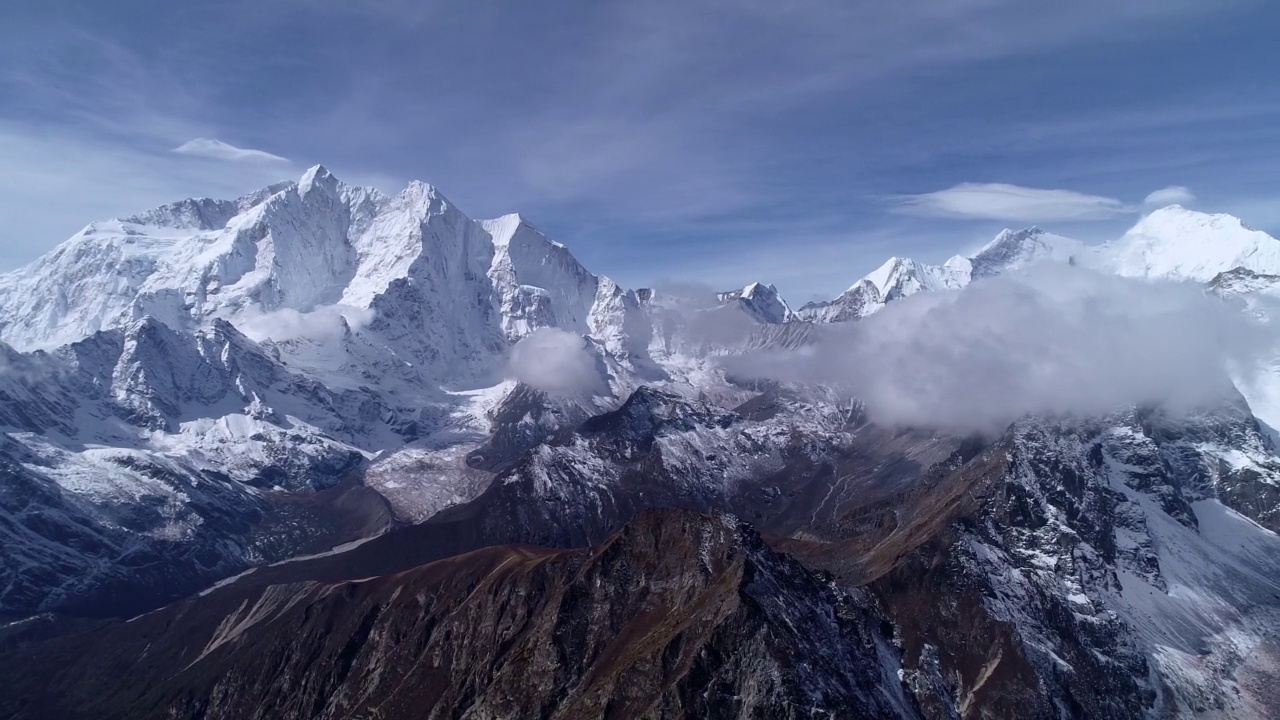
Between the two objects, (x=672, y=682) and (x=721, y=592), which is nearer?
(x=672, y=682)

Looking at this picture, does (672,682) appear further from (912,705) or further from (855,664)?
(912,705)

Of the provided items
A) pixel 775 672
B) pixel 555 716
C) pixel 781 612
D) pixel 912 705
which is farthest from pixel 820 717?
→ pixel 555 716

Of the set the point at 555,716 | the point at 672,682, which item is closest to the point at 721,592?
the point at 672,682

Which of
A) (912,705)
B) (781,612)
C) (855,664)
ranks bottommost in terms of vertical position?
(912,705)

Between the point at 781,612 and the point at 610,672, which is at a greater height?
the point at 781,612

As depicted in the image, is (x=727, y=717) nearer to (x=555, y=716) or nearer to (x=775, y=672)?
(x=775, y=672)

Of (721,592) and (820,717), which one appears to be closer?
(820,717)

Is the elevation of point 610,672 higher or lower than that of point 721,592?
lower

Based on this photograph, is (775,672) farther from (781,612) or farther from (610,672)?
(610,672)
